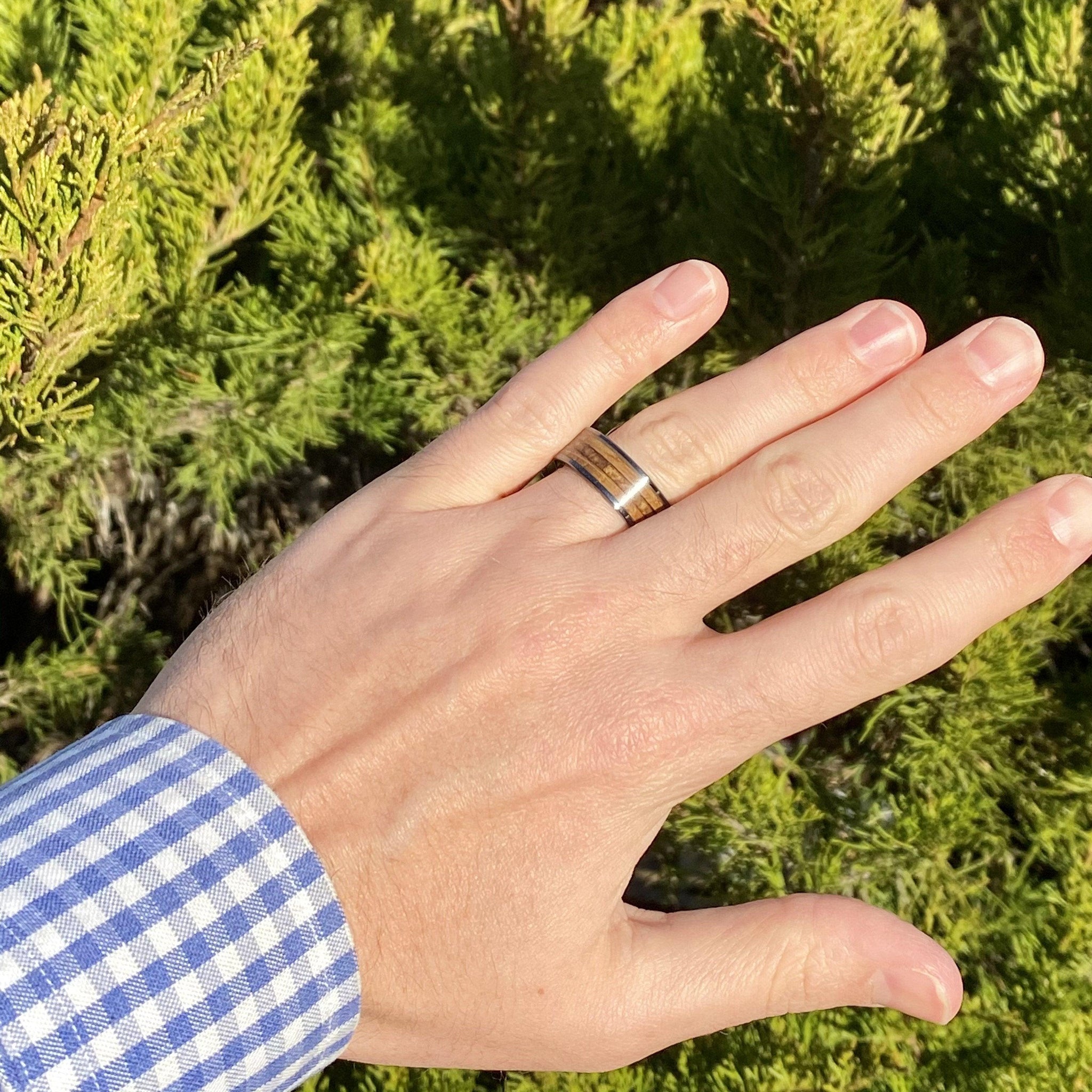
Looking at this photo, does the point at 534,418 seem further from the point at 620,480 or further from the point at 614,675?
the point at 614,675

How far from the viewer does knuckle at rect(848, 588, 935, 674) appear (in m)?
1.14

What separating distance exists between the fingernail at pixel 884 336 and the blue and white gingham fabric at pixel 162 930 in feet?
2.80

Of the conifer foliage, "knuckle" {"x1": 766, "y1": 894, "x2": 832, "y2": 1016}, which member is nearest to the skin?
"knuckle" {"x1": 766, "y1": 894, "x2": 832, "y2": 1016}

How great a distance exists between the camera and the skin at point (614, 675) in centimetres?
112

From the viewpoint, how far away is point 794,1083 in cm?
130

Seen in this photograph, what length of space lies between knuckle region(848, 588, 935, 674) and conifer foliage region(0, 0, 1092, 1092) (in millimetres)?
236

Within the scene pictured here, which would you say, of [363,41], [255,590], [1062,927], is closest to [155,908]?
[255,590]

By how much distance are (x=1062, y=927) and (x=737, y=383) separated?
79 cm

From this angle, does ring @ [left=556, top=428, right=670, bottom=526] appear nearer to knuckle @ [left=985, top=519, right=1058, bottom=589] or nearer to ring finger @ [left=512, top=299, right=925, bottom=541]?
ring finger @ [left=512, top=299, right=925, bottom=541]

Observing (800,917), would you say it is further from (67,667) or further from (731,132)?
(67,667)

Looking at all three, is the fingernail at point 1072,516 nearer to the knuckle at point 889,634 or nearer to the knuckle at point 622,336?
the knuckle at point 889,634

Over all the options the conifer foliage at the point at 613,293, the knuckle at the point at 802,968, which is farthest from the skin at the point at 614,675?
the conifer foliage at the point at 613,293

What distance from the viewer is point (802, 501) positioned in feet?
3.93

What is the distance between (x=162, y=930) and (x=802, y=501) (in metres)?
0.81
